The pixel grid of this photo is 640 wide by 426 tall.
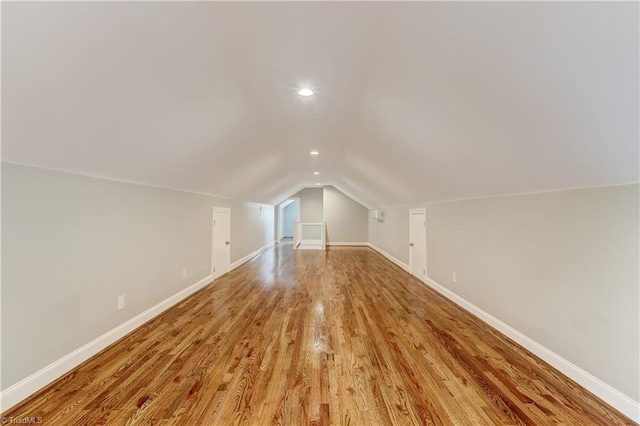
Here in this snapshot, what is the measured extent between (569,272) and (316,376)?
226 centimetres

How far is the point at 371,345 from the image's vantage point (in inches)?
106

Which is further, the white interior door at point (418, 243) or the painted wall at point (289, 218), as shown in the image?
the painted wall at point (289, 218)

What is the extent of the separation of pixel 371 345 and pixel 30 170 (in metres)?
3.20

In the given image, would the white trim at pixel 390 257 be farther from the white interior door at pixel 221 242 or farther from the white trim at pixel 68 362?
the white trim at pixel 68 362

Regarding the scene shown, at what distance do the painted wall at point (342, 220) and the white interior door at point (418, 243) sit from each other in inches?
194

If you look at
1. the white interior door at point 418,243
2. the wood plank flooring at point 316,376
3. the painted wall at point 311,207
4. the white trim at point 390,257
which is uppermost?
the painted wall at point 311,207

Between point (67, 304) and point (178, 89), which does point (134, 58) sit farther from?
point (67, 304)

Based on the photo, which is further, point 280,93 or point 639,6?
point 280,93

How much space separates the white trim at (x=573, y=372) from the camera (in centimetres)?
174

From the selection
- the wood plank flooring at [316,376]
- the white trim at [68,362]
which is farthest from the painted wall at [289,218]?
the white trim at [68,362]

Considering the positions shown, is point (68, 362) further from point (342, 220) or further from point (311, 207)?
point (311, 207)

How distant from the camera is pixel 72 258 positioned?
→ 2271 mm

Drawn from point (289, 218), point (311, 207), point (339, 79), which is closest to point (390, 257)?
point (311, 207)

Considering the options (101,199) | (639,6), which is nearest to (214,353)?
(101,199)
